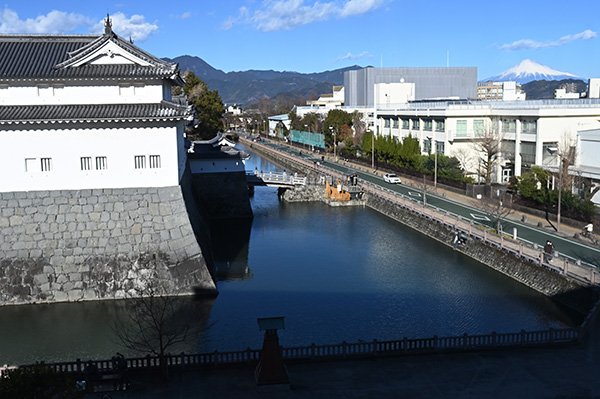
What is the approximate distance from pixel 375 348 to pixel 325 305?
240 inches

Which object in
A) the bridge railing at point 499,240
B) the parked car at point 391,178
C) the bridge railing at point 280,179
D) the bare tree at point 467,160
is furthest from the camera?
the parked car at point 391,178

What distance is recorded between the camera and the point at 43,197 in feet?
67.6

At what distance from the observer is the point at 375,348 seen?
14156mm

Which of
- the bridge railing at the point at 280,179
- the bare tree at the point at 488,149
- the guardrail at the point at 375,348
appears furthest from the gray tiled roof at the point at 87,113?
the bare tree at the point at 488,149

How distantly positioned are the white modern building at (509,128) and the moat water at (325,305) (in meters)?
11.1

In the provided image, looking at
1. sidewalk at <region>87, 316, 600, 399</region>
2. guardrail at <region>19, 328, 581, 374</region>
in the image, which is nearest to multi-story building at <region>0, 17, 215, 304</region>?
guardrail at <region>19, 328, 581, 374</region>

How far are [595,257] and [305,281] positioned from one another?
10134mm

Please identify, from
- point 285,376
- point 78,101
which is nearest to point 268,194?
point 78,101

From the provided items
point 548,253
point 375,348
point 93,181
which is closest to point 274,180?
point 93,181

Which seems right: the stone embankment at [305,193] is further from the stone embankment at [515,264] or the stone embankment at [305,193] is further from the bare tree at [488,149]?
the bare tree at [488,149]

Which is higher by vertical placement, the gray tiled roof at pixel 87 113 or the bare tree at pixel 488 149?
the gray tiled roof at pixel 87 113

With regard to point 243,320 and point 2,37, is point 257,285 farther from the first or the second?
point 2,37

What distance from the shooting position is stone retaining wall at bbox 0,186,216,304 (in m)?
20.2

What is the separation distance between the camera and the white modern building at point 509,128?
1389 inches
